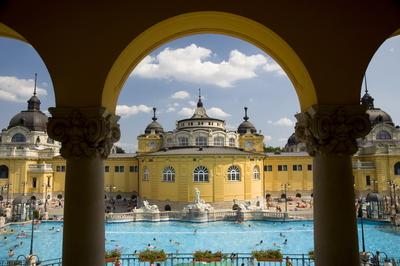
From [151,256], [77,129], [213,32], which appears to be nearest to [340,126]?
[213,32]

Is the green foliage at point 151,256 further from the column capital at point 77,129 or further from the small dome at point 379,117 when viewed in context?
the small dome at point 379,117

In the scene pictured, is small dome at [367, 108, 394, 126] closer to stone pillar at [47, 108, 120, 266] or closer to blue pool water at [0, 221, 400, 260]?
blue pool water at [0, 221, 400, 260]

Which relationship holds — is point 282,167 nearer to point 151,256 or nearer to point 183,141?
point 183,141

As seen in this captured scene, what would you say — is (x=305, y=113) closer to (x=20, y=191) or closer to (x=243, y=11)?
(x=243, y=11)

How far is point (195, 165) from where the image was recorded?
139ft

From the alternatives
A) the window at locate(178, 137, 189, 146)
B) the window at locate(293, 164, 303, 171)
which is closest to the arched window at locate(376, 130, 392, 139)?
the window at locate(293, 164, 303, 171)

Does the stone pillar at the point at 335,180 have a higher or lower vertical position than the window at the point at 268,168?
lower

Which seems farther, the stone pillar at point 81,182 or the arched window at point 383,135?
the arched window at point 383,135

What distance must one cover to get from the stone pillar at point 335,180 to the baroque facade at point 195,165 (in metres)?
37.1

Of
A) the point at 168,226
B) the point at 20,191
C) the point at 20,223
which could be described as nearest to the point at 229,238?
the point at 168,226

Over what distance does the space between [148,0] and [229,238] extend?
26.3 meters

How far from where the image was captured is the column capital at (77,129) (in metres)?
4.72

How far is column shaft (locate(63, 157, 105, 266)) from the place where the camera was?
4562 millimetres

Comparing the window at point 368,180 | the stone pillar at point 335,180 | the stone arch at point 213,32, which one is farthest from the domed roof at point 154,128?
the stone pillar at point 335,180
